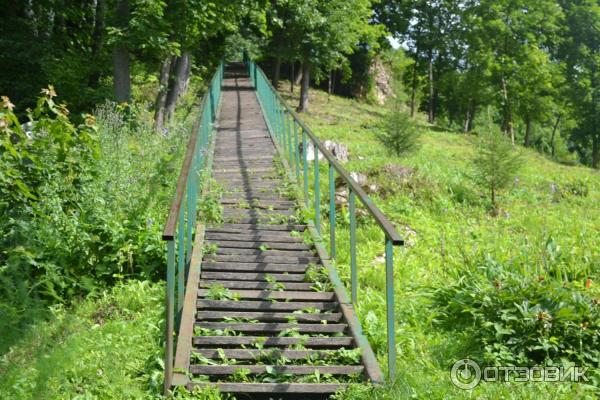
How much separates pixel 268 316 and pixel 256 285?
1.98 feet

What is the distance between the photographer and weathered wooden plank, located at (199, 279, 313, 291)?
19.1ft

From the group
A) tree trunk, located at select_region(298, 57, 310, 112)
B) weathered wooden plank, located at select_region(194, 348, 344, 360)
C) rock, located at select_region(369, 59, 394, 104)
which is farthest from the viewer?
rock, located at select_region(369, 59, 394, 104)

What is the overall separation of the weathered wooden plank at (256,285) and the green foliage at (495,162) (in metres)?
5.87

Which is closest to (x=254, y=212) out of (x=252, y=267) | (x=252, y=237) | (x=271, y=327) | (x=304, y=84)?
(x=252, y=237)

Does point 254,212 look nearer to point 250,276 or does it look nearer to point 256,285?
point 250,276

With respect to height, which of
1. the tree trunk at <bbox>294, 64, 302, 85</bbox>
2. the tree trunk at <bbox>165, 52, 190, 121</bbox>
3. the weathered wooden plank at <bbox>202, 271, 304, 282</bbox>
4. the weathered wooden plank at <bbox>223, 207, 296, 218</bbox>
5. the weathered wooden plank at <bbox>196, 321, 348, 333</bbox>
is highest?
the tree trunk at <bbox>294, 64, 302, 85</bbox>

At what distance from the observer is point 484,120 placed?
37.4 ft

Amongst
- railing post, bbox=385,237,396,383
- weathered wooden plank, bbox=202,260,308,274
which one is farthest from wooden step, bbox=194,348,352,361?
weathered wooden plank, bbox=202,260,308,274

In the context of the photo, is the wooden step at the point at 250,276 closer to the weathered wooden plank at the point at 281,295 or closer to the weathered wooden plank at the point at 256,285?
the weathered wooden plank at the point at 256,285

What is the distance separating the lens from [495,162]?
1095cm

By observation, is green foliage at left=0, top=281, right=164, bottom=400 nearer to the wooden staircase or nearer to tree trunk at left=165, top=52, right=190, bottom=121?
the wooden staircase

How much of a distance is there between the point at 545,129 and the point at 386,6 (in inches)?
1029

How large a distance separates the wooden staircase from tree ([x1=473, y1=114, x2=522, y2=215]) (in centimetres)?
432

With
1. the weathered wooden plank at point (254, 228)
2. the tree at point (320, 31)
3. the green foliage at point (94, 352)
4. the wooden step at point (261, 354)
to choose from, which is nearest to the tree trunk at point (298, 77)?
the tree at point (320, 31)
